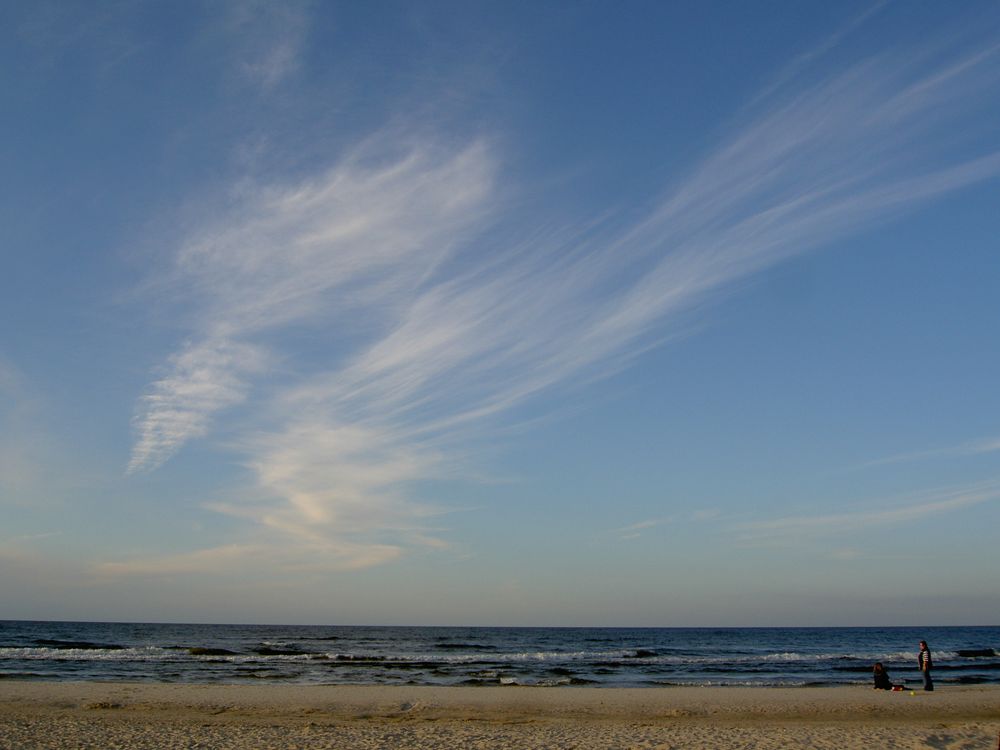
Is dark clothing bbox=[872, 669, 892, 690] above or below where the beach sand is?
below

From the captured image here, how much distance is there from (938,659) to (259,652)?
44.7 metres

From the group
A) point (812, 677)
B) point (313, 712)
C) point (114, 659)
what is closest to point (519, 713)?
point (313, 712)

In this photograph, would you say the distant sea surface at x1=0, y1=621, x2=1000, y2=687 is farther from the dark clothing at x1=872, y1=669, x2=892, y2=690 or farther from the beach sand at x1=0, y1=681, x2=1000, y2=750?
the beach sand at x1=0, y1=681, x2=1000, y2=750

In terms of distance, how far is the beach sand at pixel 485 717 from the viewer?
15.4 metres

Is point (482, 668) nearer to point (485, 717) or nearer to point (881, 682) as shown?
point (485, 717)

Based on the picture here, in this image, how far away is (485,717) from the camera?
1931cm

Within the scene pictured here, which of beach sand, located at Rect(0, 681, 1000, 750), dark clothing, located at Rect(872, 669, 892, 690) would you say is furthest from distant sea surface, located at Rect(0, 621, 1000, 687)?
beach sand, located at Rect(0, 681, 1000, 750)

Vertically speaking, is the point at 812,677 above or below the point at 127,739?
below

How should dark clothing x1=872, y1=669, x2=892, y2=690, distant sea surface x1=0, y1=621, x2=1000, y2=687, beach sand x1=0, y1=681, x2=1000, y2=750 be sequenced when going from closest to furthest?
beach sand x1=0, y1=681, x2=1000, y2=750
dark clothing x1=872, y1=669, x2=892, y2=690
distant sea surface x1=0, y1=621, x2=1000, y2=687

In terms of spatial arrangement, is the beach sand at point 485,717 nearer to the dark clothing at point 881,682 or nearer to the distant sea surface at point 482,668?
the dark clothing at point 881,682

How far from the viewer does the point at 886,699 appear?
74.9ft

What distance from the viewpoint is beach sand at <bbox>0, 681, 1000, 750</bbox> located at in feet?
50.4

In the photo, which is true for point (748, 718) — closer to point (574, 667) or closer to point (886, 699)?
point (886, 699)

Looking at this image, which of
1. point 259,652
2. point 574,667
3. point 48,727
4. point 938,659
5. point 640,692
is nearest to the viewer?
point 48,727
